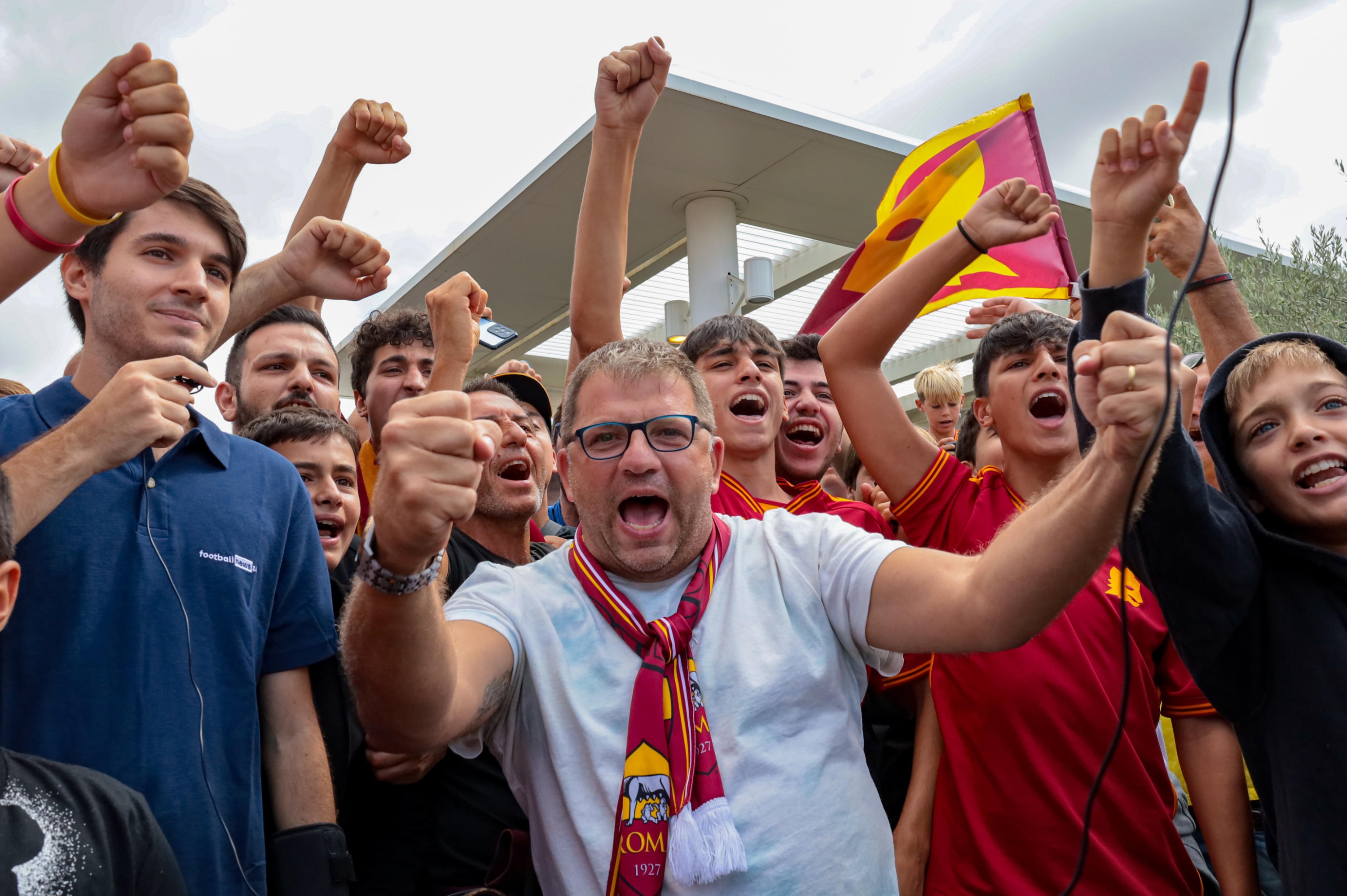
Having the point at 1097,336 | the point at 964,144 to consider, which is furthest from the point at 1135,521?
the point at 964,144

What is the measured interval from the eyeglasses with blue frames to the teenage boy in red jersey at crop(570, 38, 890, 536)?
824 mm

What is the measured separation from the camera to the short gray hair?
217 cm

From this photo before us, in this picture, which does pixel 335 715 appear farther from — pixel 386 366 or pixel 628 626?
pixel 386 366

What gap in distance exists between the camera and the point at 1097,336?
1.88 m

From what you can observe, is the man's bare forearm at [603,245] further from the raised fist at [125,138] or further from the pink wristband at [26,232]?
the pink wristband at [26,232]

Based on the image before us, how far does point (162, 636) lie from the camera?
75.0 inches

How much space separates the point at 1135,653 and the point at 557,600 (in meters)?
1.59

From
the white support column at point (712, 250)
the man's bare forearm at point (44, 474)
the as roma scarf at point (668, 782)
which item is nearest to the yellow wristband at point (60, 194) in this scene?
the man's bare forearm at point (44, 474)

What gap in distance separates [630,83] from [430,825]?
7.54 feet

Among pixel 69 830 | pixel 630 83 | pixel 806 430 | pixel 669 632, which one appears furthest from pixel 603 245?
pixel 69 830

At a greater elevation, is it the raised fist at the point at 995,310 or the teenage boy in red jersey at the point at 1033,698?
the raised fist at the point at 995,310

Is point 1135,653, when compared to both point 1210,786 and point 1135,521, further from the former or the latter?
point 1135,521

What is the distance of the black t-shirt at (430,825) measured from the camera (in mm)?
2195

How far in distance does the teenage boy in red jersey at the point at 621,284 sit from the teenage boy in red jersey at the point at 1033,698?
13.1 inches
